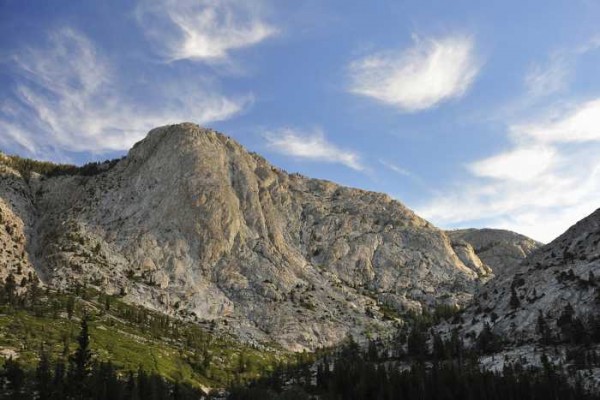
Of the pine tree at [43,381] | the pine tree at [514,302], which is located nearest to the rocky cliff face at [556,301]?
the pine tree at [514,302]

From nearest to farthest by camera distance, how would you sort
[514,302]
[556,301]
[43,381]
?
1. [43,381]
2. [556,301]
3. [514,302]

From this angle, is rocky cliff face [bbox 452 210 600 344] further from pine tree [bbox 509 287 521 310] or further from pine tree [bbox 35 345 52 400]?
pine tree [bbox 35 345 52 400]

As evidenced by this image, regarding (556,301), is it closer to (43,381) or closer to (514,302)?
(514,302)

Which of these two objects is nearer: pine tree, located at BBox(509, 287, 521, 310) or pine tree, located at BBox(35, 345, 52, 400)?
pine tree, located at BBox(35, 345, 52, 400)

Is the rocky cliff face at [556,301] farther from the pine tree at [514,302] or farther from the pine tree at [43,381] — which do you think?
the pine tree at [43,381]

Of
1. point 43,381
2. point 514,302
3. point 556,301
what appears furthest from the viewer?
point 514,302

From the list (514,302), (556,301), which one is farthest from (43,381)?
(556,301)

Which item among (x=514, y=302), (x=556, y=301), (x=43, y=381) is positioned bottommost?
(x=43, y=381)

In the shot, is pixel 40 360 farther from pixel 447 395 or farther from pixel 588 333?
pixel 588 333

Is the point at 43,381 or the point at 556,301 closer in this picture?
the point at 43,381

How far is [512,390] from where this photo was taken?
469 ft

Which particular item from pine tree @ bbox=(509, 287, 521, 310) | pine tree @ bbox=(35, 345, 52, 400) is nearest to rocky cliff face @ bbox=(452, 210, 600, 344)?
pine tree @ bbox=(509, 287, 521, 310)

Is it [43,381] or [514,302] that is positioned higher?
[514,302]

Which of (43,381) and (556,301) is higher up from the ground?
(556,301)
